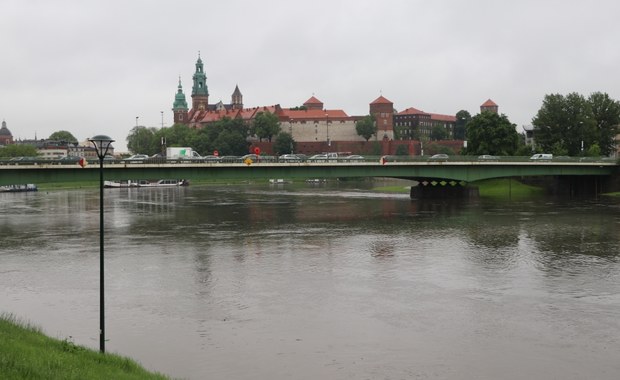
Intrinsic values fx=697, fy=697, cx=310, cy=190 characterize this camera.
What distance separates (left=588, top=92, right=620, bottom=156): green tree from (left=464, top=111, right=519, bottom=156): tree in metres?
22.4

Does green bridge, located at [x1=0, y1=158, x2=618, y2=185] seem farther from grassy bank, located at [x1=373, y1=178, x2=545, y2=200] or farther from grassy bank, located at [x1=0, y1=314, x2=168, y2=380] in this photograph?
grassy bank, located at [x1=0, y1=314, x2=168, y2=380]

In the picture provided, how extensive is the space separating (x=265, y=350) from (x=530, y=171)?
65.2 metres

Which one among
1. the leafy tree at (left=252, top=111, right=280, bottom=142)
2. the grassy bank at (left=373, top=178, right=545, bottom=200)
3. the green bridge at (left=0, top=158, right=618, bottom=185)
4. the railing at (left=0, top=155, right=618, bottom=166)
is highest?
the leafy tree at (left=252, top=111, right=280, bottom=142)

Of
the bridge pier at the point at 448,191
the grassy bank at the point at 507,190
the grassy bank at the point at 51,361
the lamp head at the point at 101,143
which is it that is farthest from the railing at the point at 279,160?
the grassy bank at the point at 51,361

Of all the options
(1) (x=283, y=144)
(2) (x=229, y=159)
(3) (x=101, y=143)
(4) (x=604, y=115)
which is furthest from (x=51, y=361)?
(1) (x=283, y=144)

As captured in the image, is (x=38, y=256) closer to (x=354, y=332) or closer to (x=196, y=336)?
(x=196, y=336)

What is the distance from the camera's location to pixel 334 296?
26.5m

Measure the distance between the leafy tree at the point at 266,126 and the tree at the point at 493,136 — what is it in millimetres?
81261

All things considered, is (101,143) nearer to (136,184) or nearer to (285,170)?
(285,170)

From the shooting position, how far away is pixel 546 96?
11631 centimetres

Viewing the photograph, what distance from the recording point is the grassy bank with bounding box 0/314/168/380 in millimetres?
12883

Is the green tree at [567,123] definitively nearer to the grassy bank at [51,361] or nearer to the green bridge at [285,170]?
the green bridge at [285,170]

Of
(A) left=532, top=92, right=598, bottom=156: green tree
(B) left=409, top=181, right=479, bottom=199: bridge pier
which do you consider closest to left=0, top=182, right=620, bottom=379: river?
(B) left=409, top=181, right=479, bottom=199: bridge pier

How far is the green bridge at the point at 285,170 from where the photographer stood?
53.9 m
